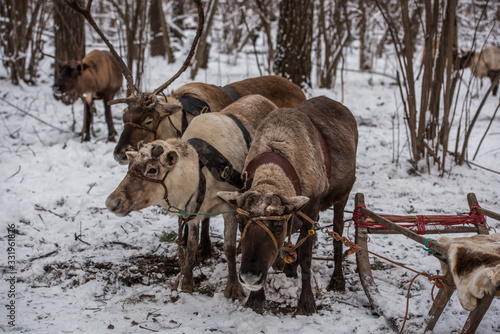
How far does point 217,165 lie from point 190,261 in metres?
0.95

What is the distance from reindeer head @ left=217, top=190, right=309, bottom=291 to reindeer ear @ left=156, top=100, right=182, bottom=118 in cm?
186

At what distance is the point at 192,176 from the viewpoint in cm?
349

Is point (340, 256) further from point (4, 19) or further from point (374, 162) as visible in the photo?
point (4, 19)

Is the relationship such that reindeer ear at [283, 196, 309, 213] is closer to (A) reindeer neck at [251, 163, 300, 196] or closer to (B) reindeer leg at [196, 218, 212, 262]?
(A) reindeer neck at [251, 163, 300, 196]

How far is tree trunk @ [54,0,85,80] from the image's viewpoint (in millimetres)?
9178

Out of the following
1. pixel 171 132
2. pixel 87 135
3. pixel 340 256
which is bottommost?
pixel 340 256

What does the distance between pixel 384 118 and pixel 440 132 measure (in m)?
3.27

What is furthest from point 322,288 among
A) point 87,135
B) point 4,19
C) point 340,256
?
point 4,19

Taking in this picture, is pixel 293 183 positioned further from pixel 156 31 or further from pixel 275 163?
pixel 156 31

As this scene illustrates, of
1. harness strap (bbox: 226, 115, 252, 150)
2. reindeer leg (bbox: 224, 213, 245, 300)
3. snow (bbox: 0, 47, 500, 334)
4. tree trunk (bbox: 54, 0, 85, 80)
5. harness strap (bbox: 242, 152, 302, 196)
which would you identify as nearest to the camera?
harness strap (bbox: 242, 152, 302, 196)

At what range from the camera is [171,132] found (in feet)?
14.8

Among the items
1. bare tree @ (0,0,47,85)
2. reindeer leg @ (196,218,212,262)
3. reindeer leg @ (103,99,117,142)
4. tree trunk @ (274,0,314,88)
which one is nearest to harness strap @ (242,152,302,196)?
reindeer leg @ (196,218,212,262)

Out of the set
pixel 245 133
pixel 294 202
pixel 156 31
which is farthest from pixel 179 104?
pixel 156 31

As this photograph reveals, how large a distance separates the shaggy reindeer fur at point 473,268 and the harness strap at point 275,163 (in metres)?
1.14
